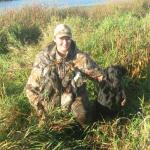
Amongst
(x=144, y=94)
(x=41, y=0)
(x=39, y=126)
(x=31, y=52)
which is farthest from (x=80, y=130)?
(x=41, y=0)

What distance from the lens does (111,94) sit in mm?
5410

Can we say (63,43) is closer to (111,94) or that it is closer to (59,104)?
(59,104)

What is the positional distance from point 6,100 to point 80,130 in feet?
3.14

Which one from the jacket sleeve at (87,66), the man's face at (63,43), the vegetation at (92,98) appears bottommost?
the vegetation at (92,98)

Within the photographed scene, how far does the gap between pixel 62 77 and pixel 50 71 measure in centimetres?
19

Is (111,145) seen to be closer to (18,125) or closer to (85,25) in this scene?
(18,125)

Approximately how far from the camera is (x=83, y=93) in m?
5.59

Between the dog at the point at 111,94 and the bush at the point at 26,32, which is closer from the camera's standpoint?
the dog at the point at 111,94

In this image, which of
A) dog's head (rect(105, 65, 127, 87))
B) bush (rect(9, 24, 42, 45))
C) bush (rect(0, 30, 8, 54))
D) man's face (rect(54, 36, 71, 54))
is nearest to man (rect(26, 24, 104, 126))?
man's face (rect(54, 36, 71, 54))

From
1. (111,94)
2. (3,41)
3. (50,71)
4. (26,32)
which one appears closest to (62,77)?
(50,71)

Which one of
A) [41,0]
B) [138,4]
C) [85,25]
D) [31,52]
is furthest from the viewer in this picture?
[138,4]

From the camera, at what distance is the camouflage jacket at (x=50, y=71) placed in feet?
17.6

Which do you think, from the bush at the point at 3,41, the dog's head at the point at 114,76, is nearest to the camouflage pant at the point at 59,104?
the dog's head at the point at 114,76

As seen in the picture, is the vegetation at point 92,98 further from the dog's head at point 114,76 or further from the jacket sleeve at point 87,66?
the jacket sleeve at point 87,66
